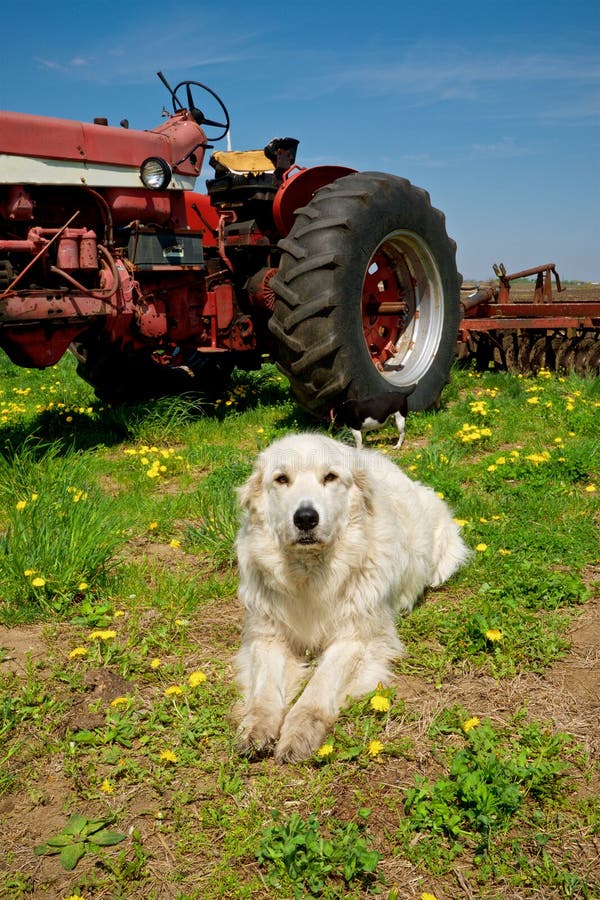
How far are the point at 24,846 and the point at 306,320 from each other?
344 centimetres

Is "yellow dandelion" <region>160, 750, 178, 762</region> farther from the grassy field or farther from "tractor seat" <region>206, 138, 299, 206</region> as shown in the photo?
"tractor seat" <region>206, 138, 299, 206</region>

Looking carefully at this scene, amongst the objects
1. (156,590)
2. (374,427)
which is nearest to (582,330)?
(374,427)

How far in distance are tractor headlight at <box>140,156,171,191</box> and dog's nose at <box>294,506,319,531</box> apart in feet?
12.0

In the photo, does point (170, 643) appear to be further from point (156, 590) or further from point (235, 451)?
point (235, 451)

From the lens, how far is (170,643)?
282 centimetres

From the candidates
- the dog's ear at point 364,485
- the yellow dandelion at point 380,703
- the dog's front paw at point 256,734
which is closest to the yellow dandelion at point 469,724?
the yellow dandelion at point 380,703

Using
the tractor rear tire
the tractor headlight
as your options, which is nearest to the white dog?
the tractor rear tire

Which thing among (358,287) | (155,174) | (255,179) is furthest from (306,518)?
(255,179)

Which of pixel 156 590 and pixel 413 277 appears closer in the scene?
pixel 156 590

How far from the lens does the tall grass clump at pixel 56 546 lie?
3023mm

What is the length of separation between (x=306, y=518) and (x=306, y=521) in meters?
0.01

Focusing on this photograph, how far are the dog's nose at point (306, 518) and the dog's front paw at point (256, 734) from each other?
24.8 inches

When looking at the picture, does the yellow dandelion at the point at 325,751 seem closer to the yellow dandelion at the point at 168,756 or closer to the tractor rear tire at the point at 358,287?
the yellow dandelion at the point at 168,756

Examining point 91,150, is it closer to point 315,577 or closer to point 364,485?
point 364,485
